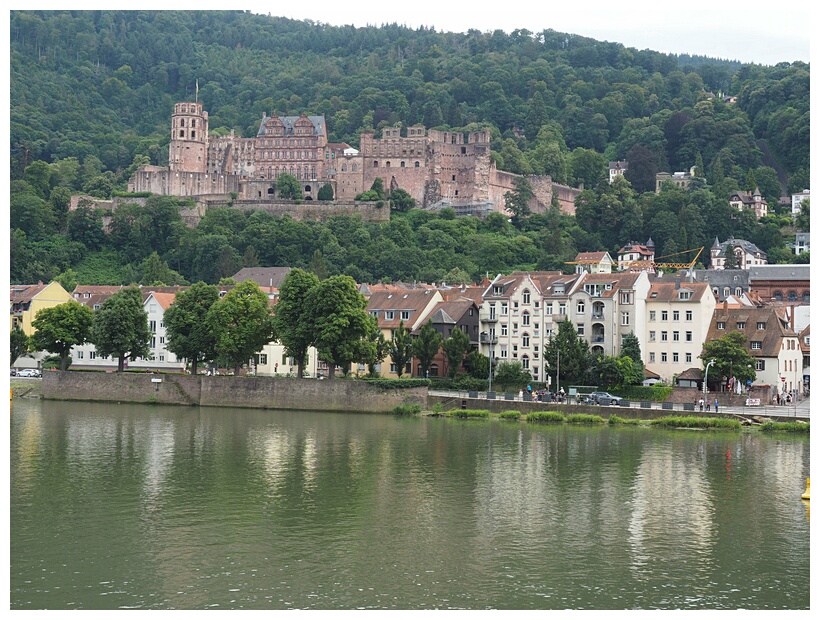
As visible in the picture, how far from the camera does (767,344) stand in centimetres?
6469

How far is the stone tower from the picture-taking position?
145625mm

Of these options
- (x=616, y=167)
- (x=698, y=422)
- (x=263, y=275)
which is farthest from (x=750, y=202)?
(x=698, y=422)

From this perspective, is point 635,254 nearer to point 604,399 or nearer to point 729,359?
point 729,359

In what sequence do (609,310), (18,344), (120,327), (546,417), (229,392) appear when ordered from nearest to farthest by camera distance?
(546,417), (229,392), (609,310), (120,327), (18,344)

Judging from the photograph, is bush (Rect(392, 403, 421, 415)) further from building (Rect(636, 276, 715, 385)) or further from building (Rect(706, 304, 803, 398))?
building (Rect(706, 304, 803, 398))

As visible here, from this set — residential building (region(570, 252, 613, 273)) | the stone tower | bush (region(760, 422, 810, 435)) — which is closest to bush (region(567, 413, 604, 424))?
bush (region(760, 422, 810, 435))

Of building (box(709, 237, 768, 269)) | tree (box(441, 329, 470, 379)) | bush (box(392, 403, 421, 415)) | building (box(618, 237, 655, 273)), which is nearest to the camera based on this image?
bush (box(392, 403, 421, 415))

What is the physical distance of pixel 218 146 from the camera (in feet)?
487

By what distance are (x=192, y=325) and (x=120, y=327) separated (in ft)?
12.7

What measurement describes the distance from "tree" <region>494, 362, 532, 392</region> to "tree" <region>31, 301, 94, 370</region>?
2282cm

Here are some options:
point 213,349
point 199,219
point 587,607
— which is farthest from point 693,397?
point 199,219

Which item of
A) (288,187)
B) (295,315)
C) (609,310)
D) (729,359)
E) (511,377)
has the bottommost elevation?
(511,377)

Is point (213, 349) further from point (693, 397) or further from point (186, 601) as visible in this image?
point (186, 601)

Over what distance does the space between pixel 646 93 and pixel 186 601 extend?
178 metres
